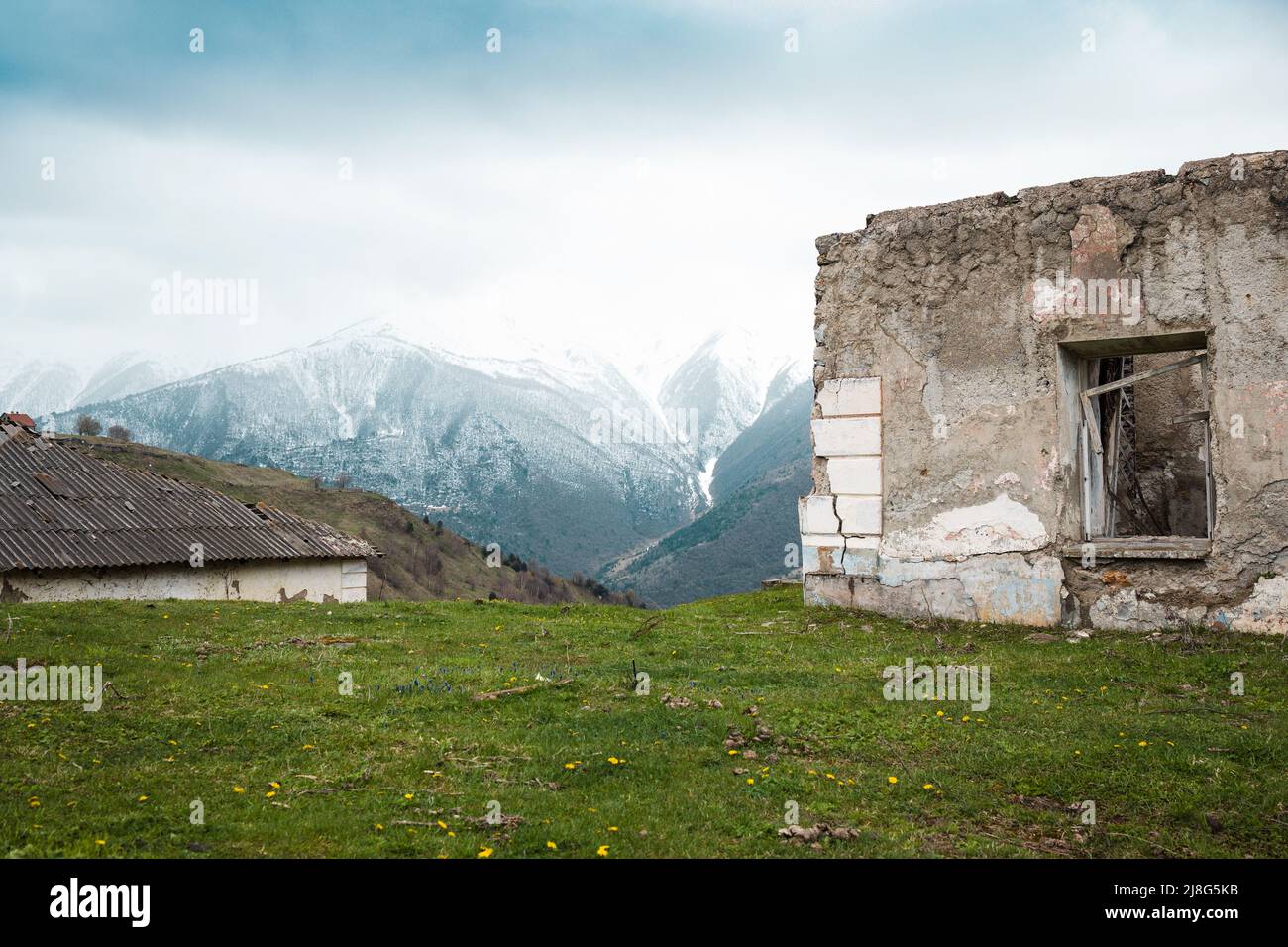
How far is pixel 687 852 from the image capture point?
4.96m

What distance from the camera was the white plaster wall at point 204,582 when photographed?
17.6 m

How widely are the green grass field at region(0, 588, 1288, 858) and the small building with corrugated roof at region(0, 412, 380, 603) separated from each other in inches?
307

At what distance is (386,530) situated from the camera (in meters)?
77.9

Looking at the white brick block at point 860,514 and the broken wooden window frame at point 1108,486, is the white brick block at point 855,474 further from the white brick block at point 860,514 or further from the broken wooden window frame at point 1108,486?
the broken wooden window frame at point 1108,486


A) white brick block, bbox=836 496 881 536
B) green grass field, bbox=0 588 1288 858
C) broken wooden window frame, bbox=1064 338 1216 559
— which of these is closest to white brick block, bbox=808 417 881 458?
white brick block, bbox=836 496 881 536

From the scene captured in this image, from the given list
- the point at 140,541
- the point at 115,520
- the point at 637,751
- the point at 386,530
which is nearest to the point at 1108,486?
the point at 637,751

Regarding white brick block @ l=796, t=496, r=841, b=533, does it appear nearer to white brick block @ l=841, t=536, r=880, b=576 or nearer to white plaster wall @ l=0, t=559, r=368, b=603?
white brick block @ l=841, t=536, r=880, b=576

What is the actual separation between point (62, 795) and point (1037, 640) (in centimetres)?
925

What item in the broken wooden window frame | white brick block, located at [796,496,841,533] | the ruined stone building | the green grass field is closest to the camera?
the green grass field

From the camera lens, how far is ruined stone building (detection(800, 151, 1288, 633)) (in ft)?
35.2

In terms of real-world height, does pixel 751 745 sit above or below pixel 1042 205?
below

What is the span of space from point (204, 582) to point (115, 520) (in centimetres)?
227
